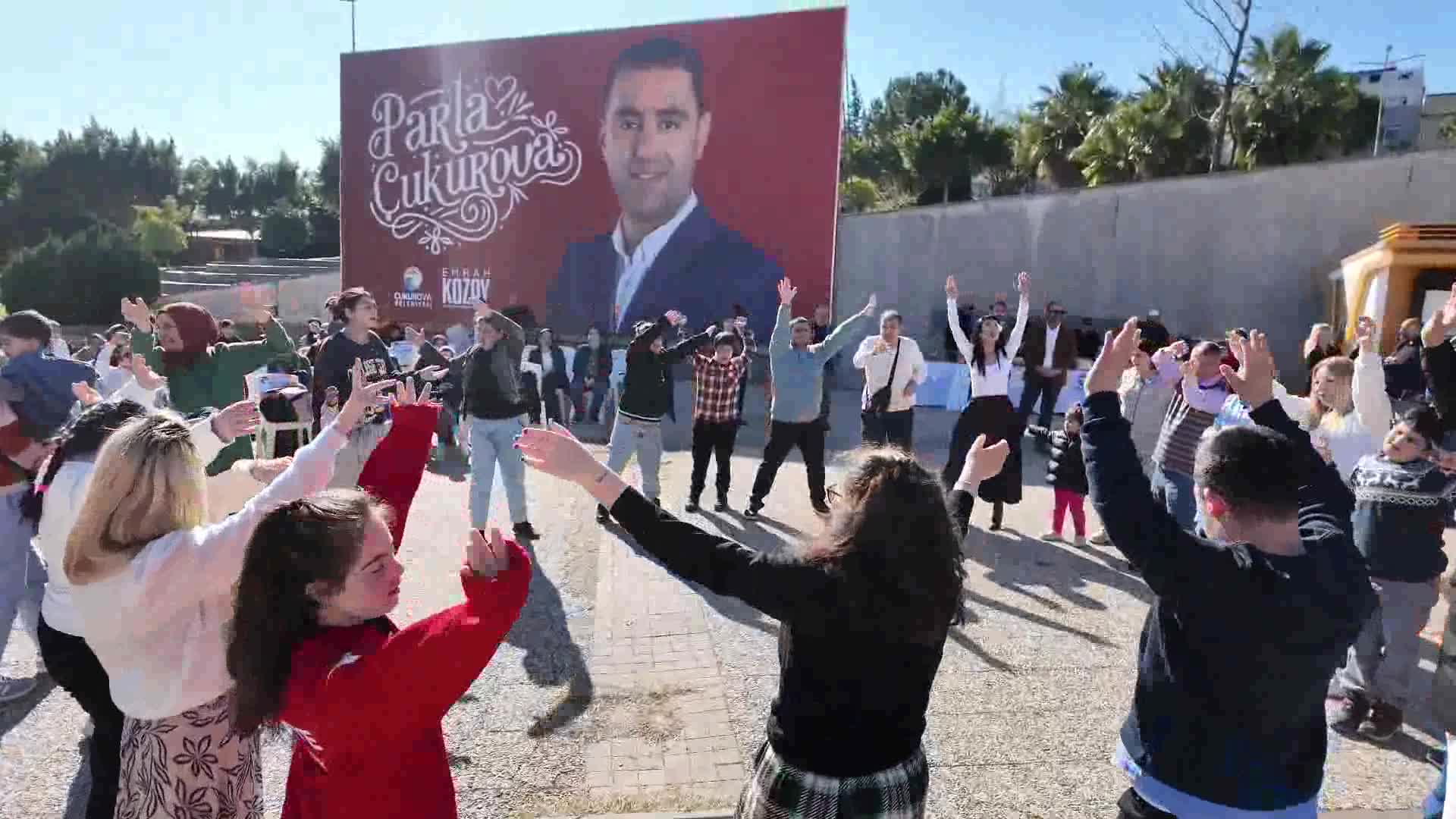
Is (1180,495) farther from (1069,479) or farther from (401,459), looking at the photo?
(401,459)

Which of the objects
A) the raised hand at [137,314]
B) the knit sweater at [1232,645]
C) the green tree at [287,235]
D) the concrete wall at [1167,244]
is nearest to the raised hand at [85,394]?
the raised hand at [137,314]

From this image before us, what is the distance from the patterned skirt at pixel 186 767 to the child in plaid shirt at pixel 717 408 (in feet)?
17.3

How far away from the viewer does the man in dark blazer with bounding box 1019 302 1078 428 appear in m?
10.5

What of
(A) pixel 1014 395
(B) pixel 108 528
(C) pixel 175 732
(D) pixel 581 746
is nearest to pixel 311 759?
(C) pixel 175 732

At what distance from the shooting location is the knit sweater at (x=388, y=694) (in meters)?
1.62

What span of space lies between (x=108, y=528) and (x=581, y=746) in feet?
7.14

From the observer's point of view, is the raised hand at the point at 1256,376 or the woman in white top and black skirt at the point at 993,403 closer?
the raised hand at the point at 1256,376

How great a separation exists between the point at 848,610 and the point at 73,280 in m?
28.6

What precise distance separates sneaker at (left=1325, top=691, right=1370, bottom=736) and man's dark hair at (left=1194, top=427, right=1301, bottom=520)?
2.72 meters

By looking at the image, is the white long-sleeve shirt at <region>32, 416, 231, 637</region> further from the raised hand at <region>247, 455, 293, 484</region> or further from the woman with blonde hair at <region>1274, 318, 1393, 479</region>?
the woman with blonde hair at <region>1274, 318, 1393, 479</region>

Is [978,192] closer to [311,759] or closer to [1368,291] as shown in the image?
[1368,291]

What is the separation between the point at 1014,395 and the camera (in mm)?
11461

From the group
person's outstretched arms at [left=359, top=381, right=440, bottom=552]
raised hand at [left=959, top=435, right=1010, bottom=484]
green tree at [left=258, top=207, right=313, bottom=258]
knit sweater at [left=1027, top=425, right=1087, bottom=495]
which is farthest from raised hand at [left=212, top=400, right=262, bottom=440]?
green tree at [left=258, top=207, right=313, bottom=258]

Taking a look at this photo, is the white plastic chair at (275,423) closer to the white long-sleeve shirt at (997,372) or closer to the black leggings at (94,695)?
the black leggings at (94,695)
